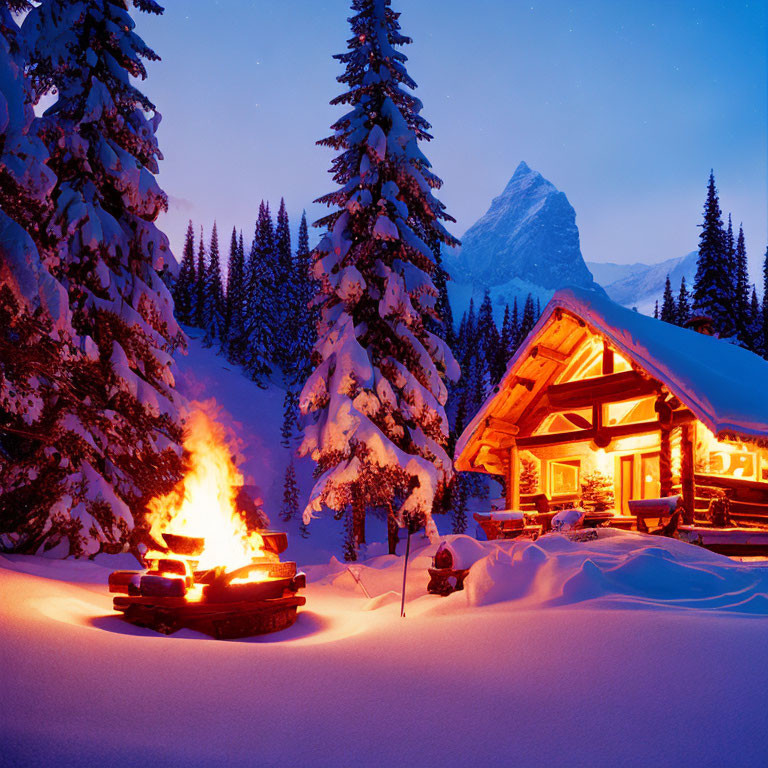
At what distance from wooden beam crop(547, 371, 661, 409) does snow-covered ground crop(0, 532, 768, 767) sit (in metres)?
7.03

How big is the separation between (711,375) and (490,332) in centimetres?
5640

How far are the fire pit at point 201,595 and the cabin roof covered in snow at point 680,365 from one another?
7.53 meters

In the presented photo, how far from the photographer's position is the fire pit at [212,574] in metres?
7.28

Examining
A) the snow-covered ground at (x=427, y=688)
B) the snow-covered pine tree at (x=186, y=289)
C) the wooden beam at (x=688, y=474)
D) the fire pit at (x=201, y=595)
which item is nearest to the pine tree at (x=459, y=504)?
the wooden beam at (x=688, y=474)

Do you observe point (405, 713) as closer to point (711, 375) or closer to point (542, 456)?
point (711, 375)

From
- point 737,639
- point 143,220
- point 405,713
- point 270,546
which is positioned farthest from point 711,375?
point 143,220

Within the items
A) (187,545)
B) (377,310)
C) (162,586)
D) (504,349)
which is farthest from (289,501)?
(504,349)

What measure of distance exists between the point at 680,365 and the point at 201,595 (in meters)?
9.05

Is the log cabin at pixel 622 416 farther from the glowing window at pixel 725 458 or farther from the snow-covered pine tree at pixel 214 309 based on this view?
the snow-covered pine tree at pixel 214 309

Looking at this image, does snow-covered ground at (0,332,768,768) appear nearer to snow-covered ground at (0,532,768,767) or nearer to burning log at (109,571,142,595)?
snow-covered ground at (0,532,768,767)

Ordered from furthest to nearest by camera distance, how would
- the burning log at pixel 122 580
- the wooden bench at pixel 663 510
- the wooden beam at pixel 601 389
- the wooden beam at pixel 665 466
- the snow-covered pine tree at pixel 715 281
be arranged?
the snow-covered pine tree at pixel 715 281 → the wooden beam at pixel 601 389 → the wooden beam at pixel 665 466 → the wooden bench at pixel 663 510 → the burning log at pixel 122 580

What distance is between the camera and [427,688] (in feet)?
14.8

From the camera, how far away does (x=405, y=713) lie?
4.11 metres

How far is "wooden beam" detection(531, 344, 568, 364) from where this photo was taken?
1471 cm
